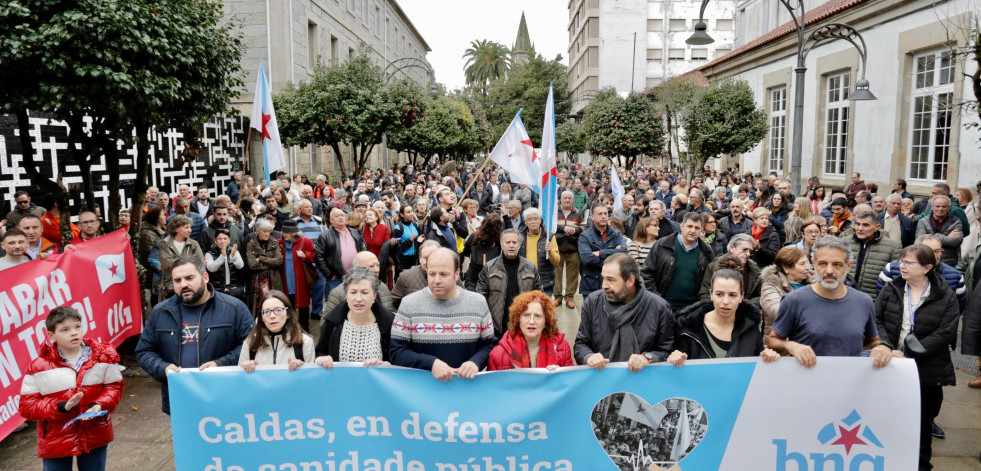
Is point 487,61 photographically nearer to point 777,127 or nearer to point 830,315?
point 777,127

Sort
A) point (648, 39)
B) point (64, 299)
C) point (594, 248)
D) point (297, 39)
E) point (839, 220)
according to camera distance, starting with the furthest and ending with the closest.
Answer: point (648, 39)
point (297, 39)
point (839, 220)
point (594, 248)
point (64, 299)

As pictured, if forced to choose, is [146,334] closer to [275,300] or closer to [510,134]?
[275,300]

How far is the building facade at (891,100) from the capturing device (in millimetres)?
13391

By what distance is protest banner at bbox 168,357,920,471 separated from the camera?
12.2 feet

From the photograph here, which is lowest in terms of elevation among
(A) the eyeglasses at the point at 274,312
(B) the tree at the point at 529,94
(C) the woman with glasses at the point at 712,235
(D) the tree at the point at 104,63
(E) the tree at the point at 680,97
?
(A) the eyeglasses at the point at 274,312

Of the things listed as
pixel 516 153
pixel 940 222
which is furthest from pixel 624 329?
pixel 940 222

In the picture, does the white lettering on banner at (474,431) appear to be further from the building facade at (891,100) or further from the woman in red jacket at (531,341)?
the building facade at (891,100)

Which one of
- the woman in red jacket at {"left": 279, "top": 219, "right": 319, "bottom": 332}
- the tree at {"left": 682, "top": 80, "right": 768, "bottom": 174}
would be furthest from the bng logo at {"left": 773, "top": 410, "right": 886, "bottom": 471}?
the tree at {"left": 682, "top": 80, "right": 768, "bottom": 174}

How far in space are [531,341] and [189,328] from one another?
85.2 inches

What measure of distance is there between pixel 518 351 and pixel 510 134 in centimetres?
619

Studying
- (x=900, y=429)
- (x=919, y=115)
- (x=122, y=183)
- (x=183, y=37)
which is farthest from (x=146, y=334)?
(x=919, y=115)

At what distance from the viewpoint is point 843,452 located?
12.2ft

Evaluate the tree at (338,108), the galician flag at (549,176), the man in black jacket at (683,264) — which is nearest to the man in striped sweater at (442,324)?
the man in black jacket at (683,264)

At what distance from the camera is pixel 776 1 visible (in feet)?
96.8
